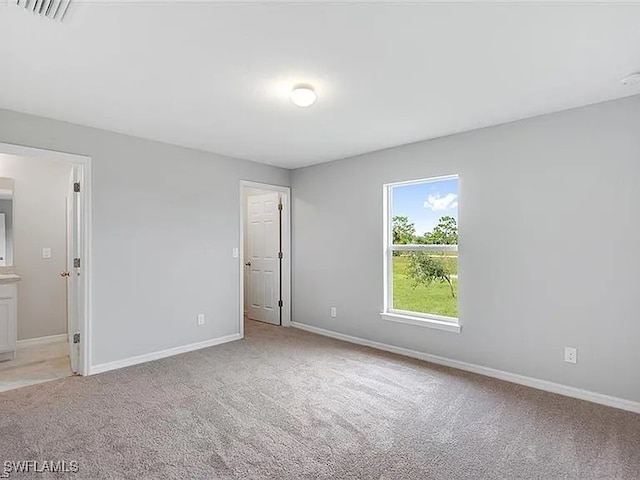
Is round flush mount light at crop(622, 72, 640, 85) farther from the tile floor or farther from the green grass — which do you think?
the tile floor

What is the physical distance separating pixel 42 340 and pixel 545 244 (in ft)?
18.7

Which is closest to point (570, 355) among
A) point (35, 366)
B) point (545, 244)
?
point (545, 244)

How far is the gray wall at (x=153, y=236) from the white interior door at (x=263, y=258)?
0.92 metres

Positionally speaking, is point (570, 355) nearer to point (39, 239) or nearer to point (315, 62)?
point (315, 62)

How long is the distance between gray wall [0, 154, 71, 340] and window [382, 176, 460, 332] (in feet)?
13.7

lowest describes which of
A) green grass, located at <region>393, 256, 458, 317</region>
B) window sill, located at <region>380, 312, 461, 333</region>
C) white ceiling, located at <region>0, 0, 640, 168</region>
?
window sill, located at <region>380, 312, 461, 333</region>

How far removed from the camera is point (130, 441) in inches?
89.4

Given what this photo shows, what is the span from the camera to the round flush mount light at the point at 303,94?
2.52 metres

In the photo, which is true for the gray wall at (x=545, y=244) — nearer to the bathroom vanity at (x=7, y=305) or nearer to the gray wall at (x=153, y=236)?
the gray wall at (x=153, y=236)

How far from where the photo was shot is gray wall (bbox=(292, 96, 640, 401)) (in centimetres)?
272

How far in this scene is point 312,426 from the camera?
2.45 meters

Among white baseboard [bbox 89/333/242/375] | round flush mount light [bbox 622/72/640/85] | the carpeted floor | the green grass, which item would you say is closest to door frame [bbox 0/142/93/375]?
white baseboard [bbox 89/333/242/375]

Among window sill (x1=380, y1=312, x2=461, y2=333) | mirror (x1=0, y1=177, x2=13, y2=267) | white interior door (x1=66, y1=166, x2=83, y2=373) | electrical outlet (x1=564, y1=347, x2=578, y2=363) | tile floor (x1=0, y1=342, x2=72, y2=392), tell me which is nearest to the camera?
electrical outlet (x1=564, y1=347, x2=578, y2=363)

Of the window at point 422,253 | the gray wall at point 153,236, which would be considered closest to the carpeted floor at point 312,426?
the gray wall at point 153,236
